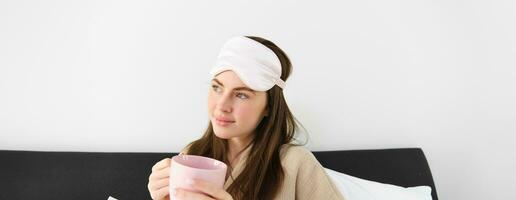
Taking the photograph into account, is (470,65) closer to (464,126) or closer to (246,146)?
(464,126)

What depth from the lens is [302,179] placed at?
3.49 ft

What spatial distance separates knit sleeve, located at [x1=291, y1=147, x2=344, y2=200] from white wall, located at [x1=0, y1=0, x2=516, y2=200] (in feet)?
1.56

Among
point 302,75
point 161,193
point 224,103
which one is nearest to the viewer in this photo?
point 161,193

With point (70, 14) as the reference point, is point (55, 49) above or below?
below

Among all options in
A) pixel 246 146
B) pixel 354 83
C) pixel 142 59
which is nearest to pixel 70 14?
pixel 142 59

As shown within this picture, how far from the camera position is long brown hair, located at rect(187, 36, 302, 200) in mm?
1038

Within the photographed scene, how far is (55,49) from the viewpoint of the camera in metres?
1.46

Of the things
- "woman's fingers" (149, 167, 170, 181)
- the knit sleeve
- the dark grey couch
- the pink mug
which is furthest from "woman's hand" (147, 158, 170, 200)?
the dark grey couch

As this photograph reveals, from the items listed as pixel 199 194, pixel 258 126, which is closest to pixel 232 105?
pixel 258 126

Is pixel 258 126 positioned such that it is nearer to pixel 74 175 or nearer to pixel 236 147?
pixel 236 147

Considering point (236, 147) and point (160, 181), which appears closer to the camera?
point (160, 181)

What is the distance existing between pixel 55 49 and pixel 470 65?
56.5 inches

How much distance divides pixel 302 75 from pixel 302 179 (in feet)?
1.81

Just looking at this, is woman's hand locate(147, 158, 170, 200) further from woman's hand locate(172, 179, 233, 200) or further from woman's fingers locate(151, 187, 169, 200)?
woman's hand locate(172, 179, 233, 200)
